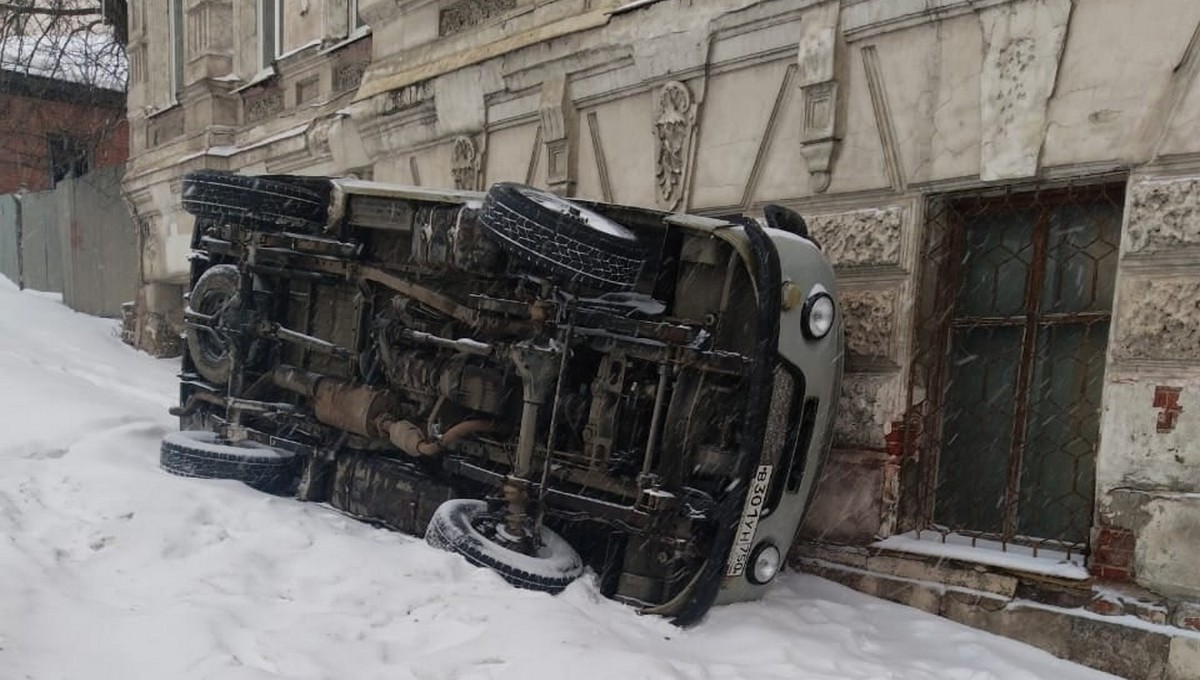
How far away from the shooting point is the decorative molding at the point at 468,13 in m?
6.82

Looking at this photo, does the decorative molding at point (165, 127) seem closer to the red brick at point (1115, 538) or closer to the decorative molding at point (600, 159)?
the decorative molding at point (600, 159)

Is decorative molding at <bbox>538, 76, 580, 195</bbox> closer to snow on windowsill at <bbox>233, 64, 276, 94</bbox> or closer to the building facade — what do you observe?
the building facade

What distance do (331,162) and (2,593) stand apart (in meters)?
6.60

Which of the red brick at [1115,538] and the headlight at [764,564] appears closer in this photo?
the red brick at [1115,538]

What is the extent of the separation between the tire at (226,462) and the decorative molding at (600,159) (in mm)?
2599

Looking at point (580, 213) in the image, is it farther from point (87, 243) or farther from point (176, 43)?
point (87, 243)

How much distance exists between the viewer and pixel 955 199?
414 centimetres

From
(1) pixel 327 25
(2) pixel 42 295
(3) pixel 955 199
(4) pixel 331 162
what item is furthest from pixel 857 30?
(2) pixel 42 295

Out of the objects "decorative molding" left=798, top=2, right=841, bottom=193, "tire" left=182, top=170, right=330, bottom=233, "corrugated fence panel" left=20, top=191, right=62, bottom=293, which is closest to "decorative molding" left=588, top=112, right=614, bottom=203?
"decorative molding" left=798, top=2, right=841, bottom=193

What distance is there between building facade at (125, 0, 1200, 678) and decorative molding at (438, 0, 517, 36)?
2.73 ft

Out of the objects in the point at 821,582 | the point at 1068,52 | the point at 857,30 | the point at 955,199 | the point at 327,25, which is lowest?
the point at 821,582

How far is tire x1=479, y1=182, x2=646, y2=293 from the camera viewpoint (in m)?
3.48

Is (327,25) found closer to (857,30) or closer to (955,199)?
(857,30)

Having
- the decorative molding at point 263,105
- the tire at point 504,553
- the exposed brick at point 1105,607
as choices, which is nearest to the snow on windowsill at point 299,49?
the decorative molding at point 263,105
